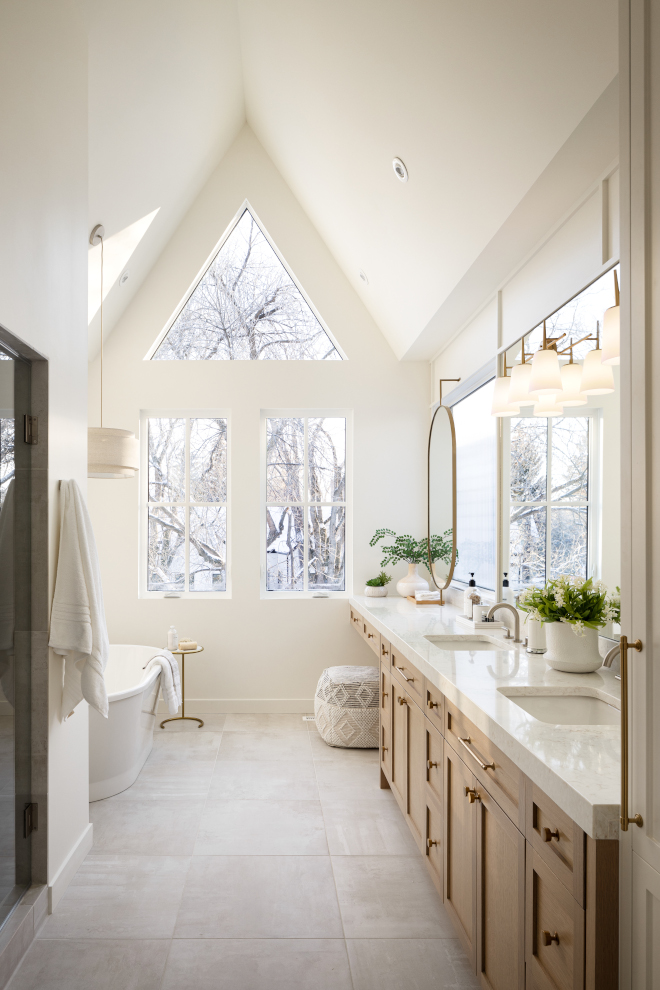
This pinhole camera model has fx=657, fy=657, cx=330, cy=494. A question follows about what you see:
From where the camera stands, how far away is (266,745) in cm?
411

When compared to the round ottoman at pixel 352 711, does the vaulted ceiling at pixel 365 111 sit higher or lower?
higher

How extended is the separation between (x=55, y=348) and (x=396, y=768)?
2344 mm

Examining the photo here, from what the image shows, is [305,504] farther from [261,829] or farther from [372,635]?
[261,829]

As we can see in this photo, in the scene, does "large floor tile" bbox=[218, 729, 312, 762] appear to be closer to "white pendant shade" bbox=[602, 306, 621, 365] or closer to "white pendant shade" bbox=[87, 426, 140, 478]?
"white pendant shade" bbox=[87, 426, 140, 478]

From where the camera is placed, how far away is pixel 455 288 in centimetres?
331

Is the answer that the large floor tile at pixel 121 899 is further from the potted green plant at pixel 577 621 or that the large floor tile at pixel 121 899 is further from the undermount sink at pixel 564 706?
the potted green plant at pixel 577 621

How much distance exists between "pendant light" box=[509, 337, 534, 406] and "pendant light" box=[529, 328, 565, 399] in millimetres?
151

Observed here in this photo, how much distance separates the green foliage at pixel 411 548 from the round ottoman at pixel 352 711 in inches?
35.9

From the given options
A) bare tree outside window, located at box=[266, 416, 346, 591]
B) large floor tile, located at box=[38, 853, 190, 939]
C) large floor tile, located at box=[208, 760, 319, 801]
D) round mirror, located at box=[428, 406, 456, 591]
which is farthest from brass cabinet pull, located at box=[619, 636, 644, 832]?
bare tree outside window, located at box=[266, 416, 346, 591]

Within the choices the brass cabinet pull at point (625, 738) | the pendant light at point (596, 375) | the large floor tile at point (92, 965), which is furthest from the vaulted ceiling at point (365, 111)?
the large floor tile at point (92, 965)

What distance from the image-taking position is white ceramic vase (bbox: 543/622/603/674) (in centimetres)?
211

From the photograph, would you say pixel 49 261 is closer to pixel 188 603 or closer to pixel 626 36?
pixel 626 36

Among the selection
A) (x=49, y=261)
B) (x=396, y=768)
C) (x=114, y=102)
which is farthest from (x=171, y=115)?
(x=396, y=768)

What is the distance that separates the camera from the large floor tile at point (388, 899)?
2242 millimetres
